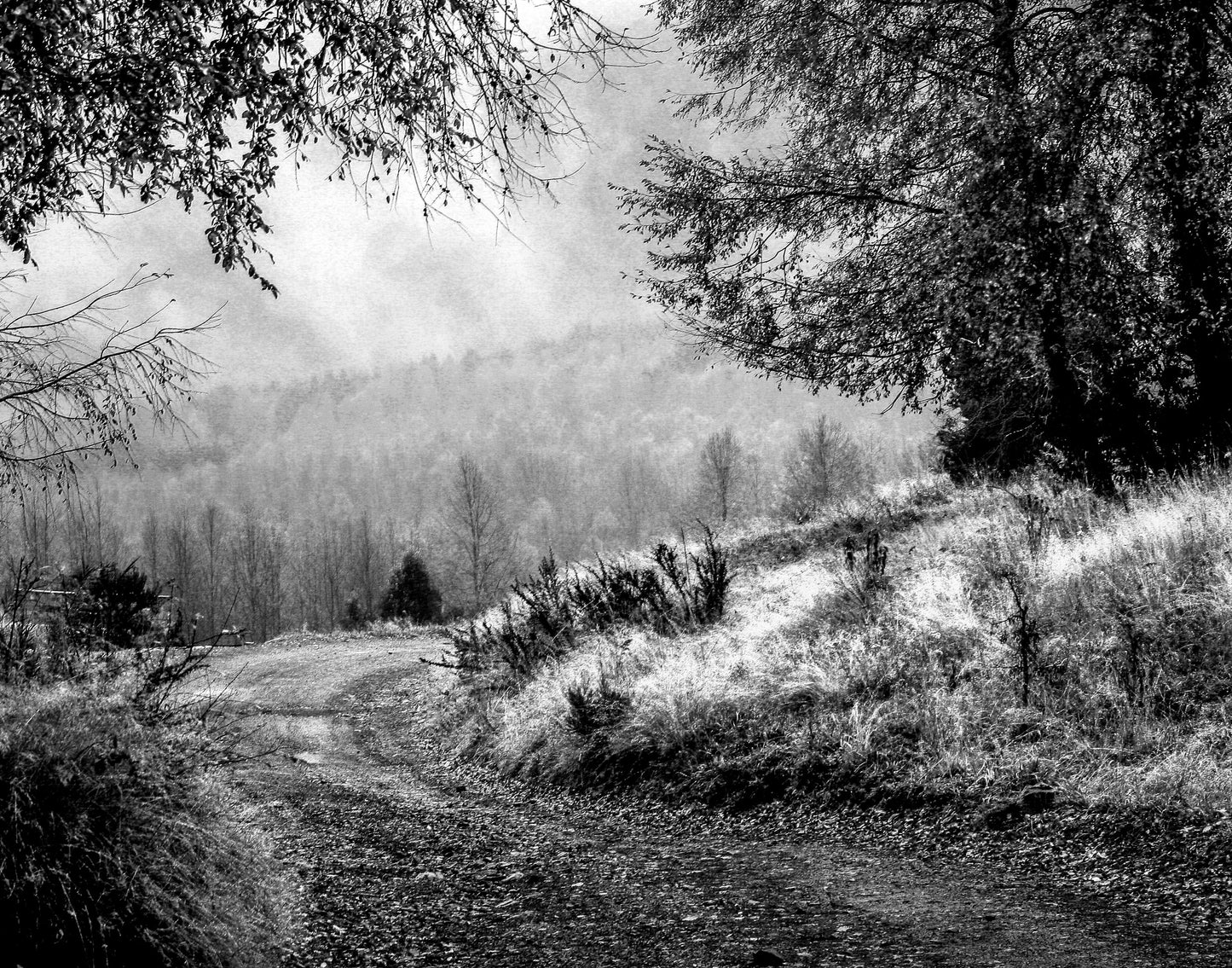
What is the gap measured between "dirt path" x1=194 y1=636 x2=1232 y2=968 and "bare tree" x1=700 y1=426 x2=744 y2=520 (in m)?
39.6

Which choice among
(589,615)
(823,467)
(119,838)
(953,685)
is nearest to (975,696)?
(953,685)

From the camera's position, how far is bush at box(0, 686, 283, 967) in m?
2.84

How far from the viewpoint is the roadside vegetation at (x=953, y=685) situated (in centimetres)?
468

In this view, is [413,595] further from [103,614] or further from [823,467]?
[103,614]

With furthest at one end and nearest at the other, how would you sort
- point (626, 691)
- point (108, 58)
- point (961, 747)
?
point (626, 691)
point (961, 747)
point (108, 58)

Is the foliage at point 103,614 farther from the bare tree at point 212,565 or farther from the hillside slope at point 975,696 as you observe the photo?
the bare tree at point 212,565

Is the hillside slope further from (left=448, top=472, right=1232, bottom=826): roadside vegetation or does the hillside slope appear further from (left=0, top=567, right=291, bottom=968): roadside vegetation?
(left=0, top=567, right=291, bottom=968): roadside vegetation

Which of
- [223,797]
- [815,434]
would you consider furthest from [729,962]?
[815,434]

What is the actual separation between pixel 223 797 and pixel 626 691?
385 cm

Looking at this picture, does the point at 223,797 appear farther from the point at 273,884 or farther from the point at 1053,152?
the point at 1053,152

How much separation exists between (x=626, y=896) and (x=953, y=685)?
267 cm

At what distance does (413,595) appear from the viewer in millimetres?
31641

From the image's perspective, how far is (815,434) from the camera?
39438mm

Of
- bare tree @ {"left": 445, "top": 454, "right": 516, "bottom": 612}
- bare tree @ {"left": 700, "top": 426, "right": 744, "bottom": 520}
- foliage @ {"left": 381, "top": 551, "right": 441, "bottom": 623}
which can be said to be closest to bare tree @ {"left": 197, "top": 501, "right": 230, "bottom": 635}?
bare tree @ {"left": 445, "top": 454, "right": 516, "bottom": 612}
